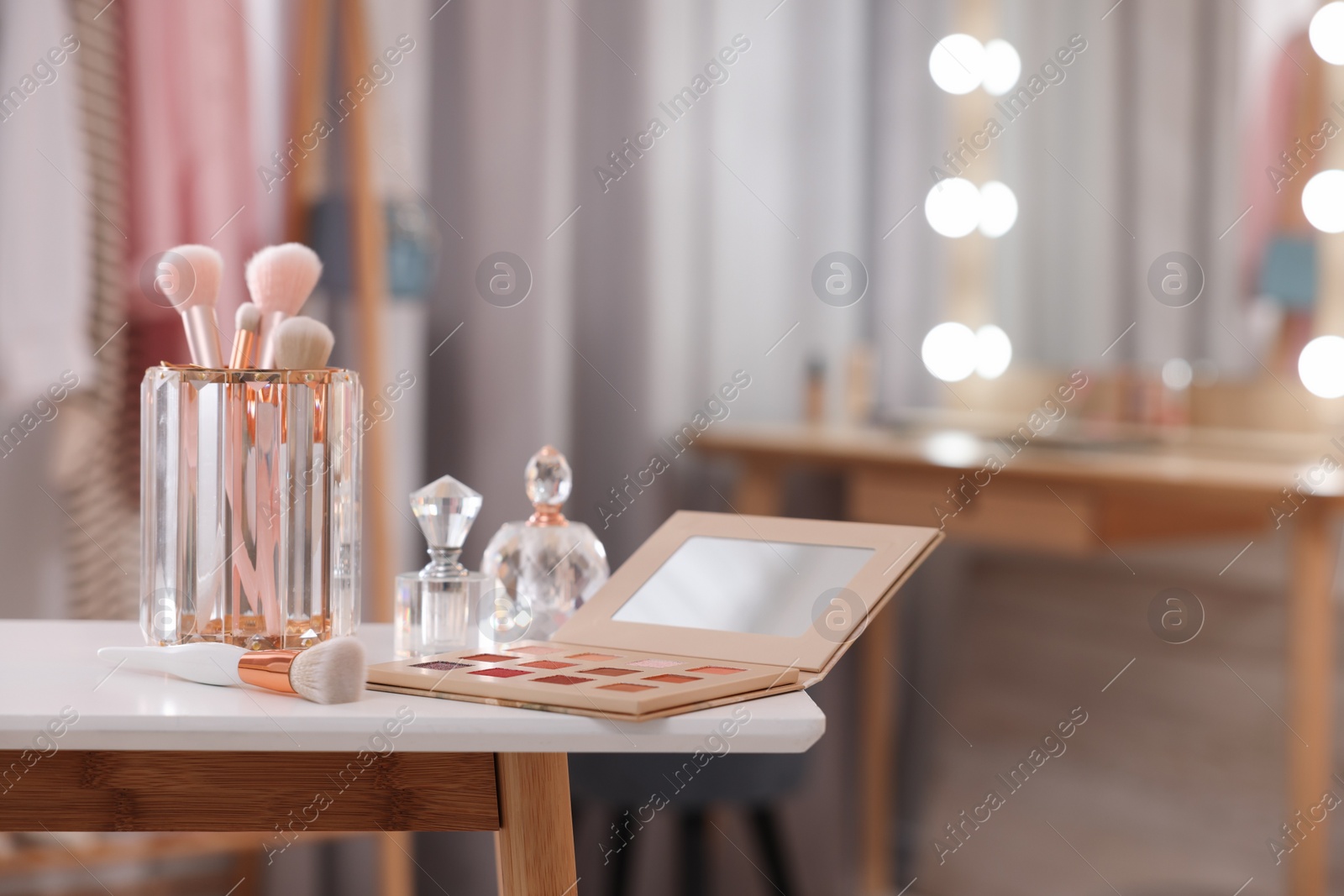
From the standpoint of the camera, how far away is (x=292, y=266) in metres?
0.76

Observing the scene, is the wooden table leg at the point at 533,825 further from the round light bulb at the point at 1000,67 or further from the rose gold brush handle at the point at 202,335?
the round light bulb at the point at 1000,67

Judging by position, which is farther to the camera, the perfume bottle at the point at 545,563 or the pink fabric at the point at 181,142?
the pink fabric at the point at 181,142

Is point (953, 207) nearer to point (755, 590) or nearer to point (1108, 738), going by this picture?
Answer: point (1108, 738)

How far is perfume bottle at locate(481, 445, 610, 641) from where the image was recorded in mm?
801

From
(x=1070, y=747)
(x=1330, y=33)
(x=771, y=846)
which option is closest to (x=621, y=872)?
(x=771, y=846)

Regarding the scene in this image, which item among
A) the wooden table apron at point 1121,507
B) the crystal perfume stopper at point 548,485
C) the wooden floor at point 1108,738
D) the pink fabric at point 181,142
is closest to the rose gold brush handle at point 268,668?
the crystal perfume stopper at point 548,485

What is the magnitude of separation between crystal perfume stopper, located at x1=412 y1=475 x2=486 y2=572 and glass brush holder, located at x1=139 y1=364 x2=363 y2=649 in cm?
6

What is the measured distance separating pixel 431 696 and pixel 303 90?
1327 millimetres

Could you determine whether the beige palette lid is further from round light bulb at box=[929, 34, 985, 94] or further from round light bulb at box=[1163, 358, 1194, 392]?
round light bulb at box=[929, 34, 985, 94]

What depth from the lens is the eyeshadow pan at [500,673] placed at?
2.13ft

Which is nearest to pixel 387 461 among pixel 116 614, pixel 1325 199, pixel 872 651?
pixel 116 614

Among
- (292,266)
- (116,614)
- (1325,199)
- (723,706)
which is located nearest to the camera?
(723,706)

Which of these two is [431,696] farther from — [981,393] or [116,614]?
[981,393]

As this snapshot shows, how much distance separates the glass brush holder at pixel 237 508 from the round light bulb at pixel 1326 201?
1.62 m
